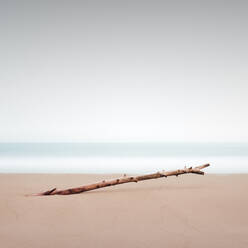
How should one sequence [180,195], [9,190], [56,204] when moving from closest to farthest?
[56,204] < [180,195] < [9,190]

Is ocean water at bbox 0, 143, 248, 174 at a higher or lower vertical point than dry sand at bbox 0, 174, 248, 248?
higher

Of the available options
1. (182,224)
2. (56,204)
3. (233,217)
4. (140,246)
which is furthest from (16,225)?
(233,217)

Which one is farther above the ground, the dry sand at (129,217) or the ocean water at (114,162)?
the ocean water at (114,162)

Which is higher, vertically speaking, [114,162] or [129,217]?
[114,162]

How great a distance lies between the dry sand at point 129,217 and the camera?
2.67m

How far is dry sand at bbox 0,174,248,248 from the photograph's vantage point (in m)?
2.67

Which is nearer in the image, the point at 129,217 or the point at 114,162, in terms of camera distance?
the point at 129,217

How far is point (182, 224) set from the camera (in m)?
3.15

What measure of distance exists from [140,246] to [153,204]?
4.92 ft

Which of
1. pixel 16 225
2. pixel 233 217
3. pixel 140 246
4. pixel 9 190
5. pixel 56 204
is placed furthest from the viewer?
pixel 9 190

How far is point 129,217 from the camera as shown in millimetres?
3420

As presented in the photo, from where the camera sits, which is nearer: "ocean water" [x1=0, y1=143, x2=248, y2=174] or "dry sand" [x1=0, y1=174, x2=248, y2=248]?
"dry sand" [x1=0, y1=174, x2=248, y2=248]

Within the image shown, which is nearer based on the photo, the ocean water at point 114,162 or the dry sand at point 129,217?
the dry sand at point 129,217

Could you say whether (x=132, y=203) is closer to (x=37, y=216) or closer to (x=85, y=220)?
→ (x=85, y=220)
